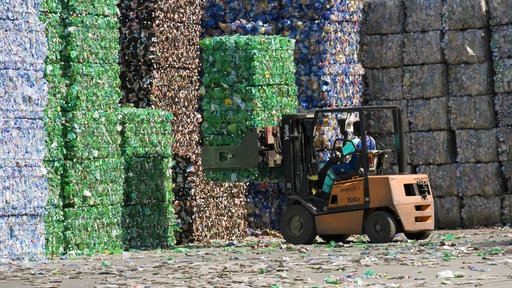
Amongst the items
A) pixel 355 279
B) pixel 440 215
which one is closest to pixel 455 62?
pixel 440 215

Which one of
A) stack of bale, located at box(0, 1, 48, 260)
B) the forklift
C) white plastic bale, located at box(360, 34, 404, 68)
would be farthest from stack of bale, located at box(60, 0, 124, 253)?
white plastic bale, located at box(360, 34, 404, 68)

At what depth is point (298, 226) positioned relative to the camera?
21750 mm

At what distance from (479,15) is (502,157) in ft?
8.57

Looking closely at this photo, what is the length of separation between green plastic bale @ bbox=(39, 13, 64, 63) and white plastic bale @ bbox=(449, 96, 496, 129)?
825cm

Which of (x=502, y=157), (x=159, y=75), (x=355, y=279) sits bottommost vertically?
(x=355, y=279)

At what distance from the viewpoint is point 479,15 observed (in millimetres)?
24875

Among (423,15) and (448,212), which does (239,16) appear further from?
(448,212)

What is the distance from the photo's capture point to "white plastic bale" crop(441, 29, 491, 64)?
24.8 m

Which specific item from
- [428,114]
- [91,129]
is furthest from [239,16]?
[91,129]

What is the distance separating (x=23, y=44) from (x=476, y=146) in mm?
9491

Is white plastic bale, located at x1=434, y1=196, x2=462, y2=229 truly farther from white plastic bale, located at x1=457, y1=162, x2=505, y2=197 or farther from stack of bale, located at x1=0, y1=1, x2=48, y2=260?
stack of bale, located at x1=0, y1=1, x2=48, y2=260

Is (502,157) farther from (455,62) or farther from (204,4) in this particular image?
(204,4)

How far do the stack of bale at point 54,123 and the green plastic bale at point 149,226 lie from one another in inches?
71.2

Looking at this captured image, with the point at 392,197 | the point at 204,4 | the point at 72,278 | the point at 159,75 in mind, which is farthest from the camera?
the point at 204,4
